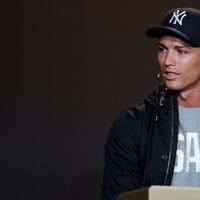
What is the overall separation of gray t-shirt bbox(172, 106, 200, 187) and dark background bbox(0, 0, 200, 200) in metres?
1.17

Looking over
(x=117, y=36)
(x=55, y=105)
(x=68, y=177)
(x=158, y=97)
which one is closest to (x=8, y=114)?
(x=55, y=105)

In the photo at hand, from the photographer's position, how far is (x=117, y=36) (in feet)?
9.07

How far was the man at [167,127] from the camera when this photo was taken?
150cm

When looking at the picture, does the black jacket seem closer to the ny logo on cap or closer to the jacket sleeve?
the jacket sleeve

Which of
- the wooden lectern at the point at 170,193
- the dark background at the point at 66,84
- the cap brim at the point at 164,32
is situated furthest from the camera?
the dark background at the point at 66,84

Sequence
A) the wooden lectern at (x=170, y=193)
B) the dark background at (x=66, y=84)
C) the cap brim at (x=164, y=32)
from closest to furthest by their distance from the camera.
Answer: the wooden lectern at (x=170, y=193)
the cap brim at (x=164, y=32)
the dark background at (x=66, y=84)

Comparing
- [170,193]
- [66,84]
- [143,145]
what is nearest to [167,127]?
[143,145]

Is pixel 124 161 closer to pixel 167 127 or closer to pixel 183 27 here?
pixel 167 127

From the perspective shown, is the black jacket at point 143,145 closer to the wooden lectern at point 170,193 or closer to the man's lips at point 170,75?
the man's lips at point 170,75

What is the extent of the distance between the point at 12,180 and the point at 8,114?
291 millimetres

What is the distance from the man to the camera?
150 centimetres

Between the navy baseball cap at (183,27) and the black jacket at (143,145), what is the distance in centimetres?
16

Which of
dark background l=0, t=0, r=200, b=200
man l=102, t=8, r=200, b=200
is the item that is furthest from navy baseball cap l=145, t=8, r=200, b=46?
dark background l=0, t=0, r=200, b=200

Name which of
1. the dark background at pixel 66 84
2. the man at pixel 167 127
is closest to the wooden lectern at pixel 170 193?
the man at pixel 167 127
